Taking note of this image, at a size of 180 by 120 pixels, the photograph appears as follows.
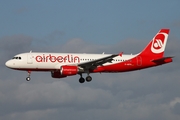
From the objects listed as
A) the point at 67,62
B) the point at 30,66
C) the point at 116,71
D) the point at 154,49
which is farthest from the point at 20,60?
the point at 154,49

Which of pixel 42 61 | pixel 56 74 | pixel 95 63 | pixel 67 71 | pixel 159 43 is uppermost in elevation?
pixel 159 43

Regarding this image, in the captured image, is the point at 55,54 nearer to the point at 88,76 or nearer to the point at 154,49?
the point at 88,76

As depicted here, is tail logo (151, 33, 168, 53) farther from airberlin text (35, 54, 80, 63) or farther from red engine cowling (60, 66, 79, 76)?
red engine cowling (60, 66, 79, 76)

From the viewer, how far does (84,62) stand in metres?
91.2

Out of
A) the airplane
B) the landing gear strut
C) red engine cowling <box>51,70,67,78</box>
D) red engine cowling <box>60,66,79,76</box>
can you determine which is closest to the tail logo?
the airplane

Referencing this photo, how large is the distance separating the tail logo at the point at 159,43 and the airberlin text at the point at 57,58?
1557 cm

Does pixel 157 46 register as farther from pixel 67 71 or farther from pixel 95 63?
pixel 67 71

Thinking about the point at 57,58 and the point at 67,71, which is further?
the point at 57,58

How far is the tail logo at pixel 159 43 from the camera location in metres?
100

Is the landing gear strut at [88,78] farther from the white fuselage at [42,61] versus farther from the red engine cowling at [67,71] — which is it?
the red engine cowling at [67,71]

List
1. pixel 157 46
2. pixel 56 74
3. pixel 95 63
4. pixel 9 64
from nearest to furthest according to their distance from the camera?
pixel 9 64
pixel 95 63
pixel 56 74
pixel 157 46

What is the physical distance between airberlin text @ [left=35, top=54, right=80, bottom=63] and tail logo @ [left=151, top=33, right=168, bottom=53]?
51.1ft

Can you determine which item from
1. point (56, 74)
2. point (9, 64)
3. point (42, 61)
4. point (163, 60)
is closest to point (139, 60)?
point (163, 60)

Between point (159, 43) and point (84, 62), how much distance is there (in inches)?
676
